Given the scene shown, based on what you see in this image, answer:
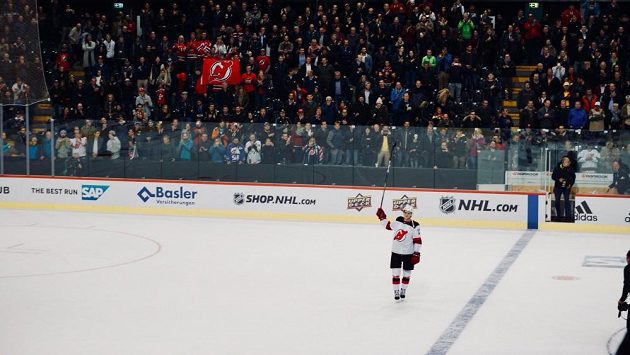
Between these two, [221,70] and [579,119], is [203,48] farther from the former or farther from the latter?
[579,119]

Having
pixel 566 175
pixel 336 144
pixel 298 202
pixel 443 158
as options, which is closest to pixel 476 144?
pixel 443 158

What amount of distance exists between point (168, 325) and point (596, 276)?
275 inches

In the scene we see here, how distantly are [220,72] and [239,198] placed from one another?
546 centimetres

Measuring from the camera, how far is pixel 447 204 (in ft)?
69.4

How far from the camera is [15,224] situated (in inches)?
829

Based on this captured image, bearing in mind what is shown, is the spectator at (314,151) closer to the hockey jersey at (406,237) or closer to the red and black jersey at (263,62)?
the red and black jersey at (263,62)

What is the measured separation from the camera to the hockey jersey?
13.9 meters

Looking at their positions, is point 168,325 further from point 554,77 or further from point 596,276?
point 554,77

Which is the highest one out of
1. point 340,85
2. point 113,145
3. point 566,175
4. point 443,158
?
point 340,85

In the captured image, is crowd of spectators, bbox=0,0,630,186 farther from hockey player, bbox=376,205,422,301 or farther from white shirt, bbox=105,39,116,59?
hockey player, bbox=376,205,422,301

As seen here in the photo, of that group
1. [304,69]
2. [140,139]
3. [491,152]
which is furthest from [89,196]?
[491,152]

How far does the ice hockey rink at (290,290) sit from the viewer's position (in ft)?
38.5

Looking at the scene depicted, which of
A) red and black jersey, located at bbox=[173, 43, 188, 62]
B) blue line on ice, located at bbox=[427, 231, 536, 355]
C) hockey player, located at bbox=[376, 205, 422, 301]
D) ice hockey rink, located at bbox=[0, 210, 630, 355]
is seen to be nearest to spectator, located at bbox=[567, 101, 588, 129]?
ice hockey rink, located at bbox=[0, 210, 630, 355]

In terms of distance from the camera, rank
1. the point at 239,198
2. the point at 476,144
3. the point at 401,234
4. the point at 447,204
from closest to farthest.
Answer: the point at 401,234 < the point at 476,144 < the point at 447,204 < the point at 239,198
